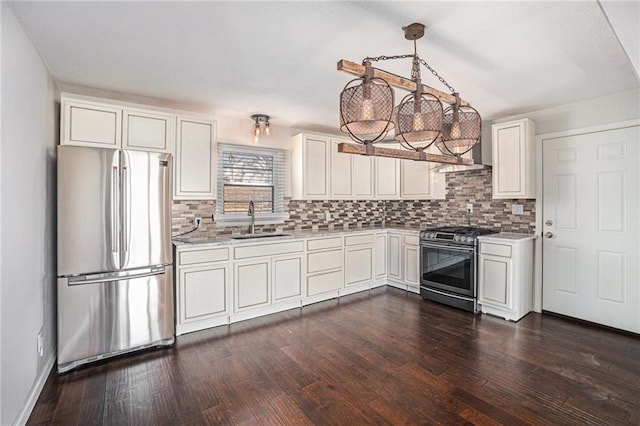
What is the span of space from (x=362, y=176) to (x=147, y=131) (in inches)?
114

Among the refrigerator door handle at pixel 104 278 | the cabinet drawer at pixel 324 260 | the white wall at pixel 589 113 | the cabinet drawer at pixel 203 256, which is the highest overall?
the white wall at pixel 589 113

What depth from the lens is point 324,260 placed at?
4238 millimetres

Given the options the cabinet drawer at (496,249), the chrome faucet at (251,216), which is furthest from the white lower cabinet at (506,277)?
the chrome faucet at (251,216)

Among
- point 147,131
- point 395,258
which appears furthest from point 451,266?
point 147,131

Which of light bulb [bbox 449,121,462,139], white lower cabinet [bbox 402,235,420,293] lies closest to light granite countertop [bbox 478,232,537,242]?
white lower cabinet [bbox 402,235,420,293]

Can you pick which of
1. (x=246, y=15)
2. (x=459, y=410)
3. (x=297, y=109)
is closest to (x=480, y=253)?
(x=459, y=410)

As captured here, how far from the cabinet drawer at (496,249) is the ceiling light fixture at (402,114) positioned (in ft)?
6.01

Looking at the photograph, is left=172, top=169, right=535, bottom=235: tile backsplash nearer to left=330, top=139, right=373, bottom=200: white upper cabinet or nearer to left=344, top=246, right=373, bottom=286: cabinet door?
left=330, top=139, right=373, bottom=200: white upper cabinet

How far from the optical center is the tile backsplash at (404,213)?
12.6ft

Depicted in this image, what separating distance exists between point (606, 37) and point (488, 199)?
2335 millimetres

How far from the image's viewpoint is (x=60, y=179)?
250 centimetres

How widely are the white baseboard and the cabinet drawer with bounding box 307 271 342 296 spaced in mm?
2512

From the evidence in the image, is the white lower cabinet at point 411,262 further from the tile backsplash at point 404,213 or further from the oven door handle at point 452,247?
the tile backsplash at point 404,213

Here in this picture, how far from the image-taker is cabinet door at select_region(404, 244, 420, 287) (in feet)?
14.9
